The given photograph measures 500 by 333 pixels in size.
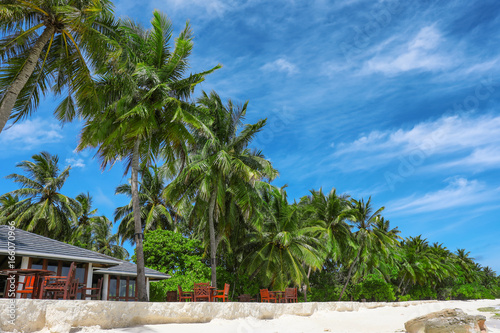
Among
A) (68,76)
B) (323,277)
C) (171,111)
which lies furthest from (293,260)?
(68,76)

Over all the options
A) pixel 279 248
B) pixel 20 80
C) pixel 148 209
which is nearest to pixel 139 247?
pixel 20 80

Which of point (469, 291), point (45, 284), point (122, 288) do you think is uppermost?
point (45, 284)

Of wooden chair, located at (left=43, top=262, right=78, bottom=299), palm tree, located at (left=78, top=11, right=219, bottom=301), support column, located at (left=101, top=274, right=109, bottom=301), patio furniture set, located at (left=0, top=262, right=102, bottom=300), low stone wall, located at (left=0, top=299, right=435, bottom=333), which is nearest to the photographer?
low stone wall, located at (left=0, top=299, right=435, bottom=333)

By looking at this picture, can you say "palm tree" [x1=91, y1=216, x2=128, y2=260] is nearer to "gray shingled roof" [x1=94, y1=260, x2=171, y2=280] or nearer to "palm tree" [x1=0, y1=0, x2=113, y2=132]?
"gray shingled roof" [x1=94, y1=260, x2=171, y2=280]

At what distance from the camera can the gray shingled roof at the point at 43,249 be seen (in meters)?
11.3

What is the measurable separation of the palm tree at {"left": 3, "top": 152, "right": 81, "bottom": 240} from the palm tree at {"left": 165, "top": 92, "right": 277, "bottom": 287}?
12686 mm

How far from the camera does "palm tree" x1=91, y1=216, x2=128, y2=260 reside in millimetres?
35456

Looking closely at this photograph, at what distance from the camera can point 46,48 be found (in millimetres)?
9133

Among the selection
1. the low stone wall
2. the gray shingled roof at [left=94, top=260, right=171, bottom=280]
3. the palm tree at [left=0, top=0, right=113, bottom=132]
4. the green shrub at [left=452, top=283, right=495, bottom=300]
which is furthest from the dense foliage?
the green shrub at [left=452, top=283, right=495, bottom=300]

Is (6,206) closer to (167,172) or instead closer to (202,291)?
(167,172)

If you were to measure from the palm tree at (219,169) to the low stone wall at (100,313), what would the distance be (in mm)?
9233

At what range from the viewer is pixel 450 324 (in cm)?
764

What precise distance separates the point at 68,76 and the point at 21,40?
148 centimetres

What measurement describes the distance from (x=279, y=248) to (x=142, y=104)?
1469 centimetres
